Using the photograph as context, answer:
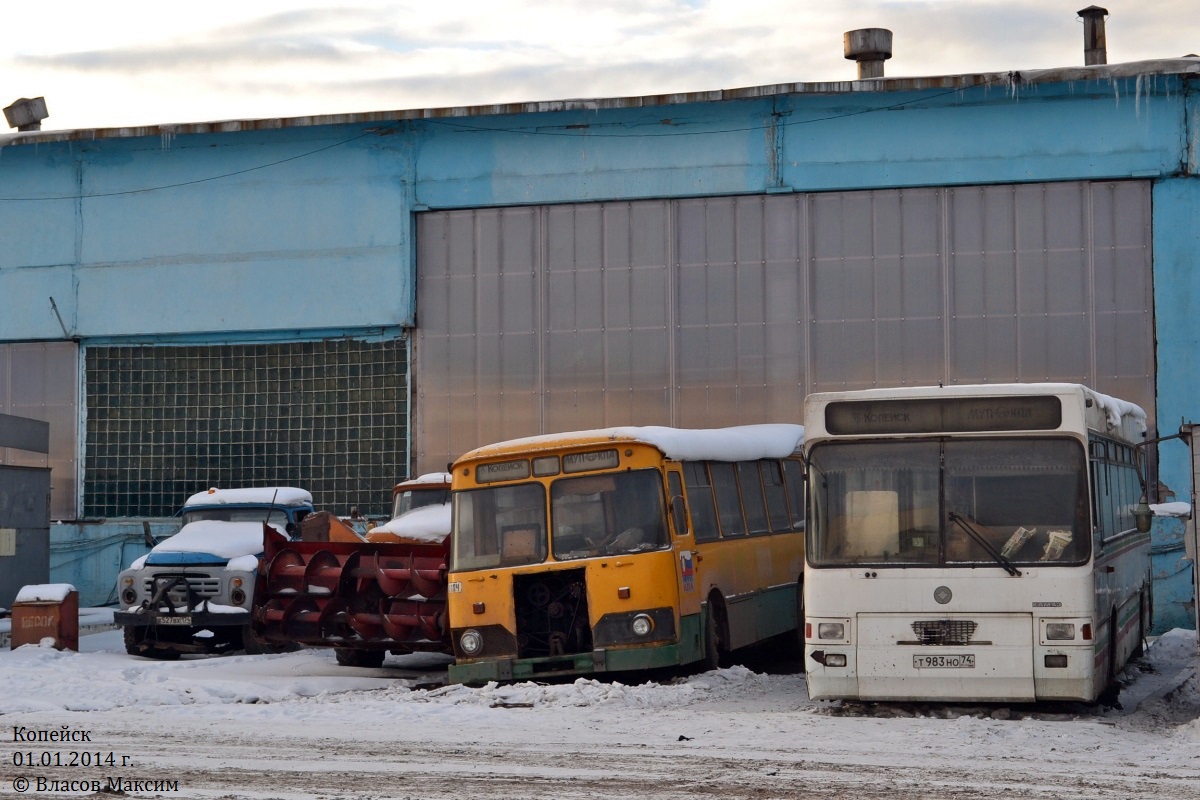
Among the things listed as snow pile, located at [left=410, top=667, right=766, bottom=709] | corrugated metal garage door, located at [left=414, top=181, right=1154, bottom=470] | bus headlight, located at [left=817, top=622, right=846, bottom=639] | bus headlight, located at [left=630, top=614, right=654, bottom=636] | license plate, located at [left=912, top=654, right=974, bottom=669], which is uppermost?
corrugated metal garage door, located at [left=414, top=181, right=1154, bottom=470]

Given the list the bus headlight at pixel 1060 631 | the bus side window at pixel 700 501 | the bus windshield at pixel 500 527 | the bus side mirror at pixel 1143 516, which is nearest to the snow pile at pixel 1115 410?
the bus side mirror at pixel 1143 516

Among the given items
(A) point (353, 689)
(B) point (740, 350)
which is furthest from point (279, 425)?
(A) point (353, 689)

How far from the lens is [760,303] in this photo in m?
26.8

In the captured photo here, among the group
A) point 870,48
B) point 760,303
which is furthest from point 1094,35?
point 760,303

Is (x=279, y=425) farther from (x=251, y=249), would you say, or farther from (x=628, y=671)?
(x=628, y=671)

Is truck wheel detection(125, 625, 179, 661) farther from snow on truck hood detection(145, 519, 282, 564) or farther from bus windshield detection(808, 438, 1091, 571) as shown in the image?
bus windshield detection(808, 438, 1091, 571)

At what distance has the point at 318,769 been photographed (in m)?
10.7

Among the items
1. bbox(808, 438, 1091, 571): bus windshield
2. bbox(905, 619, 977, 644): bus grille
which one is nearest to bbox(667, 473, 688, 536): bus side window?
bbox(808, 438, 1091, 571): bus windshield

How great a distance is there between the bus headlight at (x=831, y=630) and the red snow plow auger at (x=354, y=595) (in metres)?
5.68

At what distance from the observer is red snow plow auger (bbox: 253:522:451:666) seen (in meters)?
18.3

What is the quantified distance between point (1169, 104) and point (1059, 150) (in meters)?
1.74

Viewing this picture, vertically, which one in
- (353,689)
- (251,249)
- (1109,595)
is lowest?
(353,689)

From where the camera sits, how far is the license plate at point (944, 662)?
13.2 metres

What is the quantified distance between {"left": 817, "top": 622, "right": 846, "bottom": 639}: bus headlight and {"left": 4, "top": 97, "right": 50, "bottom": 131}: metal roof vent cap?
23.0 m
